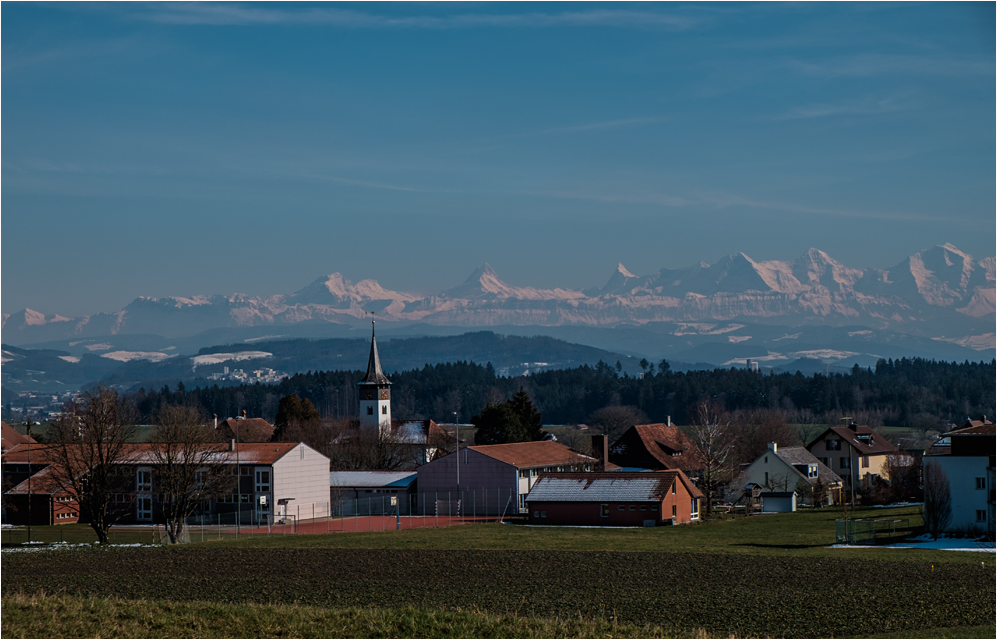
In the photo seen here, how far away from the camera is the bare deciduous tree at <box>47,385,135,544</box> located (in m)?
52.2

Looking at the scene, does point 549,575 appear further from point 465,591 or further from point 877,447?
point 877,447

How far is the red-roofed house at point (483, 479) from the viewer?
2739 inches

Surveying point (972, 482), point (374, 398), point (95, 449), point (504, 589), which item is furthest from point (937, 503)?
point (374, 398)

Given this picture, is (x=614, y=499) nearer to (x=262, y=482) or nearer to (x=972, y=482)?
(x=972, y=482)

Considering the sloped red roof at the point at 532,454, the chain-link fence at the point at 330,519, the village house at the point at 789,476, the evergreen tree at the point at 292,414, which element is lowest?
the chain-link fence at the point at 330,519

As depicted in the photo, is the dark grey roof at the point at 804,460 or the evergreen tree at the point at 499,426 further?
the evergreen tree at the point at 499,426

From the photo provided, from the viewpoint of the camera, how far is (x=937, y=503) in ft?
165

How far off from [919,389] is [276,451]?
5850 inches

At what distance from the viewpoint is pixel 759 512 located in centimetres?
7425

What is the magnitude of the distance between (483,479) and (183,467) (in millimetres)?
21178

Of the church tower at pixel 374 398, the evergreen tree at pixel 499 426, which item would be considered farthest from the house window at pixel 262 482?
the church tower at pixel 374 398

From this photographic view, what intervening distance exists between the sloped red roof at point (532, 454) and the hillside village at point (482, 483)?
0.51ft

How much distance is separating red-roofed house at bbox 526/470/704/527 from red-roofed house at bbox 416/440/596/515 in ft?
18.7

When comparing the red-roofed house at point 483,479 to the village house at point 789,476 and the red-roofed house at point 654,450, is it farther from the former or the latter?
the village house at point 789,476
